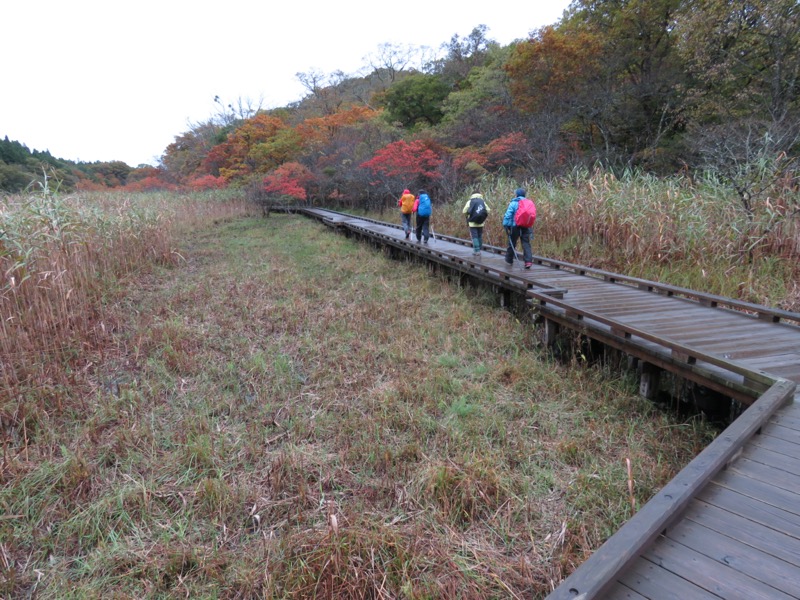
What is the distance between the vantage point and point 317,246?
11898 mm

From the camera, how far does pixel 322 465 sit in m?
2.91

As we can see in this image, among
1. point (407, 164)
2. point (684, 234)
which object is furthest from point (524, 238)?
point (407, 164)

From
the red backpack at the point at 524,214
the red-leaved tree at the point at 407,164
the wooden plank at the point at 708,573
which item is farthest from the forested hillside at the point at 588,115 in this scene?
the wooden plank at the point at 708,573

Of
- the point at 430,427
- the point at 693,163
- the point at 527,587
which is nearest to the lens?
the point at 527,587

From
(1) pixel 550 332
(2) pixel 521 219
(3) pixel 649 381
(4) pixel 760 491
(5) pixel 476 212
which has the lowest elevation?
(3) pixel 649 381

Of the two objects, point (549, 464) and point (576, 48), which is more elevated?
point (576, 48)

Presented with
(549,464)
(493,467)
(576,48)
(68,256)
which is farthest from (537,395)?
(576,48)

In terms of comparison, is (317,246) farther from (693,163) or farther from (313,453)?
(693,163)

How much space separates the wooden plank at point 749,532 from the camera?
1549mm

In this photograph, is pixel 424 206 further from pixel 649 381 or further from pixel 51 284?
pixel 51 284

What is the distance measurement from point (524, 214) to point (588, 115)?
38.5ft

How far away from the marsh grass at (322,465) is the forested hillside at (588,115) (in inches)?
197

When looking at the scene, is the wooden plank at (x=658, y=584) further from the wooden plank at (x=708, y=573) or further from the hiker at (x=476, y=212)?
the hiker at (x=476, y=212)

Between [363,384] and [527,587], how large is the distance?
7.67ft
